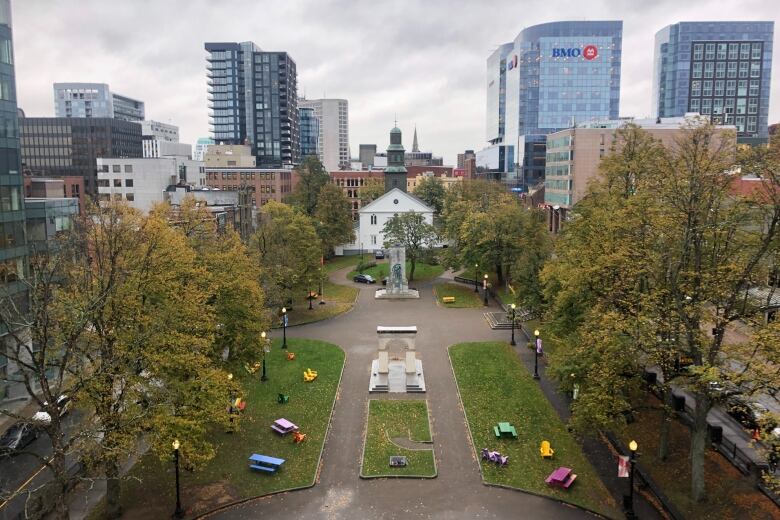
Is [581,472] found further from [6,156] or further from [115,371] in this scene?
[6,156]

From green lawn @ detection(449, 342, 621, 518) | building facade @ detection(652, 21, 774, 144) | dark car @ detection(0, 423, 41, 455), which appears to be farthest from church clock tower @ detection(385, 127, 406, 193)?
building facade @ detection(652, 21, 774, 144)

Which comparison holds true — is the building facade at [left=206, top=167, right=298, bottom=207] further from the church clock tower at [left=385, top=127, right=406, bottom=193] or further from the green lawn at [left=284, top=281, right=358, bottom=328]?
the green lawn at [left=284, top=281, right=358, bottom=328]

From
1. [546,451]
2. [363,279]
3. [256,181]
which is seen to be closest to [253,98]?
[256,181]

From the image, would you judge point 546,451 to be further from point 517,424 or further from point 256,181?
point 256,181

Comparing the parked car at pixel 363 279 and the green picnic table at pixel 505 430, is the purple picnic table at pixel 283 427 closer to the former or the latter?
the green picnic table at pixel 505 430

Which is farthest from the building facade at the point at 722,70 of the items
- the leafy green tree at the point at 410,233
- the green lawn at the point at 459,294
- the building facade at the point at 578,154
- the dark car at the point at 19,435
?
the dark car at the point at 19,435

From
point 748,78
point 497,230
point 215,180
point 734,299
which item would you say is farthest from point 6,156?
point 748,78
